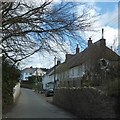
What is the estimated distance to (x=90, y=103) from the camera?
2088 centimetres

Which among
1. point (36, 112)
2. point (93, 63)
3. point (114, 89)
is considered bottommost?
point (36, 112)

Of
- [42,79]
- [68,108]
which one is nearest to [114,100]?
[68,108]

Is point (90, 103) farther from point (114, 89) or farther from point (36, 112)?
point (36, 112)

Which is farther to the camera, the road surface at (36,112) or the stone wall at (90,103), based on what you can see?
the road surface at (36,112)

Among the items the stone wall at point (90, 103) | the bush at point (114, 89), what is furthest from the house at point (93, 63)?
the bush at point (114, 89)

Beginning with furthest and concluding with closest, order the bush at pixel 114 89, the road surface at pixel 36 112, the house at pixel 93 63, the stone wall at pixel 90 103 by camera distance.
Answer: the house at pixel 93 63 → the road surface at pixel 36 112 → the stone wall at pixel 90 103 → the bush at pixel 114 89

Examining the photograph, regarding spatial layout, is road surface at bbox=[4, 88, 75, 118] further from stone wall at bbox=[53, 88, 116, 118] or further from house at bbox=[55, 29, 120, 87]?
house at bbox=[55, 29, 120, 87]

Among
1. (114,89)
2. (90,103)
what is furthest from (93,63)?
(114,89)

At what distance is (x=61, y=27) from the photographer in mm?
16844

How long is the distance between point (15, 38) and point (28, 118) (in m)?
5.57

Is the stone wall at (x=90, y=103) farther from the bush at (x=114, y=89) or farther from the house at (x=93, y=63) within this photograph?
the house at (x=93, y=63)

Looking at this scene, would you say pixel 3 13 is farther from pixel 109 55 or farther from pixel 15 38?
pixel 109 55

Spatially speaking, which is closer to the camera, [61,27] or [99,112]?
[61,27]

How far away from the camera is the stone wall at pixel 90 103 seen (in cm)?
1720
